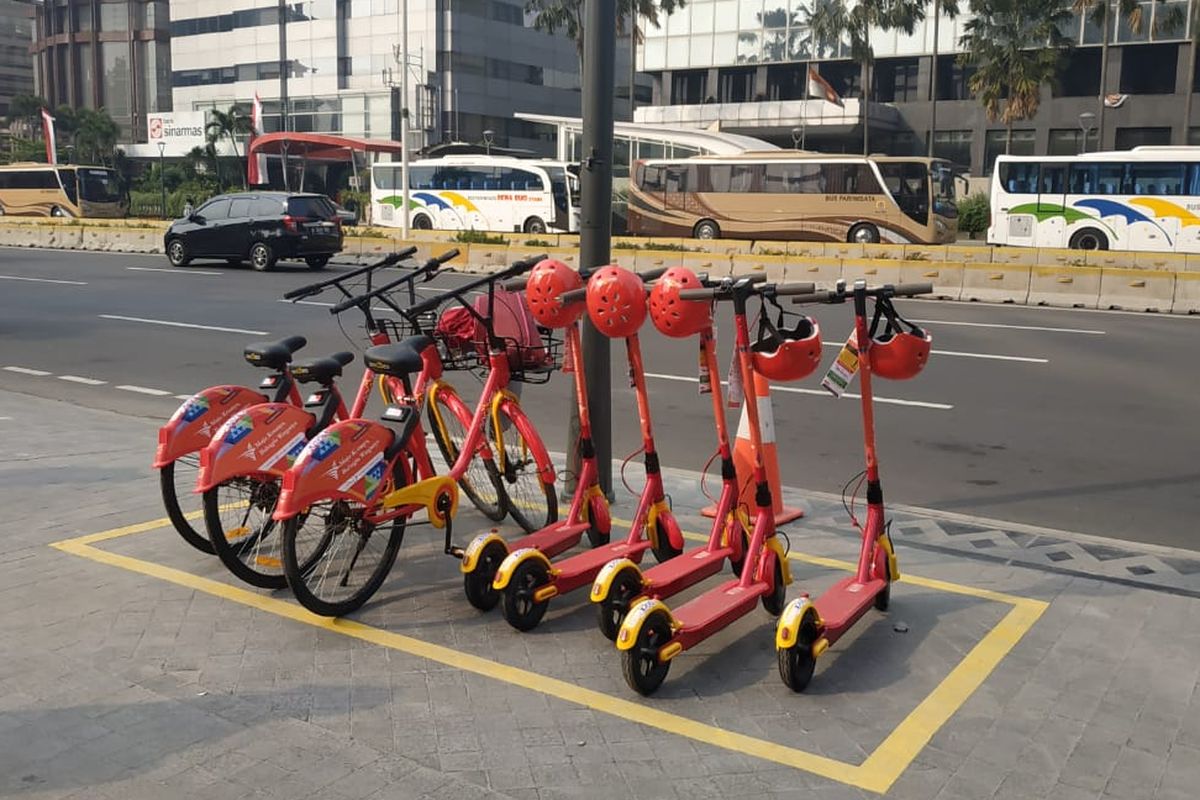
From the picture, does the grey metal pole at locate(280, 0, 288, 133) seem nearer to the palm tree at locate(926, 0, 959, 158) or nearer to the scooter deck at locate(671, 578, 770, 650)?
the palm tree at locate(926, 0, 959, 158)

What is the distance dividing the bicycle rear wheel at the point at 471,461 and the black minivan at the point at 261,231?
64.4 ft

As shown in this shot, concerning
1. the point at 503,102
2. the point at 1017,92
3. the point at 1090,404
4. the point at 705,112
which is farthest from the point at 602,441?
the point at 503,102

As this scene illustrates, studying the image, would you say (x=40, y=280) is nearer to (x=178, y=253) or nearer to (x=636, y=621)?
(x=178, y=253)

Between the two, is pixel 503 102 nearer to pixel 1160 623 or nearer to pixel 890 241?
pixel 890 241

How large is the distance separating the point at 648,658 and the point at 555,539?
1.22m

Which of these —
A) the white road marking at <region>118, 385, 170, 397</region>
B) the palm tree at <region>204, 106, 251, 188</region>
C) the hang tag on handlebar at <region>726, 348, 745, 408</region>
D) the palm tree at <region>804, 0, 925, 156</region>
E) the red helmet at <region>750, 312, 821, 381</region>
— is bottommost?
the white road marking at <region>118, 385, 170, 397</region>

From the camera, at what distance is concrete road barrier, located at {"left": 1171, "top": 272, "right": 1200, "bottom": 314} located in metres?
18.4

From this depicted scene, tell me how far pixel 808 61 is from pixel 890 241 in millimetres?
27765

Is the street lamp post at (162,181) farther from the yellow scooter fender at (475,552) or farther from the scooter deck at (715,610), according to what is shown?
the scooter deck at (715,610)

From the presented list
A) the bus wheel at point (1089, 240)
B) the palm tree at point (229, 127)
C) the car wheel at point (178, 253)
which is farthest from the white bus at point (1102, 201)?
the palm tree at point (229, 127)

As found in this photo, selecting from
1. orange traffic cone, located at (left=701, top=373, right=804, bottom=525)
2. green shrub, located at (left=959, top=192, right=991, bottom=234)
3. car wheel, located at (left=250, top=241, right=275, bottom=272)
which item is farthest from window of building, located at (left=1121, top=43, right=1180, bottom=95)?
orange traffic cone, located at (left=701, top=373, right=804, bottom=525)

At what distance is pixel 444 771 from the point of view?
11.0 ft

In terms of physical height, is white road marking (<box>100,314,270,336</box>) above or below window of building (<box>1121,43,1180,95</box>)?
below

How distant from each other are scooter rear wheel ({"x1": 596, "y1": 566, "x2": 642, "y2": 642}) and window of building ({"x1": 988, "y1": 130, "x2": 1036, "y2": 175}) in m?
52.0
